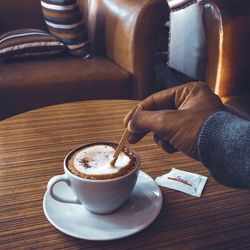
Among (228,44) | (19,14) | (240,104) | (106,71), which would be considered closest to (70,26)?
(106,71)

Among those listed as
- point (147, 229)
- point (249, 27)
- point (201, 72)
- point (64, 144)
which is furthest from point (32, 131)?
point (201, 72)

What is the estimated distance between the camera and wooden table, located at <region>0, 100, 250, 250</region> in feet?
1.33

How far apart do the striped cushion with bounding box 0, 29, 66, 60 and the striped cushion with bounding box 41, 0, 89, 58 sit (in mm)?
42

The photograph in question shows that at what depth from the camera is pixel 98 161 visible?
444 mm

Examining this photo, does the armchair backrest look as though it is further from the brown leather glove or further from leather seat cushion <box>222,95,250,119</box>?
the brown leather glove

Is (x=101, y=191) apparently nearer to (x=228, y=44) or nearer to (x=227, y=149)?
(x=227, y=149)

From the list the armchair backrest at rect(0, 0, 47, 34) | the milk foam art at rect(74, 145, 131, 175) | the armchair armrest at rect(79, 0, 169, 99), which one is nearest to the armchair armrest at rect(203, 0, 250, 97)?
the armchair armrest at rect(79, 0, 169, 99)

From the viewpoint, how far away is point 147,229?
1.39 feet

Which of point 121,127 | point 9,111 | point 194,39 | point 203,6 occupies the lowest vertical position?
point 9,111

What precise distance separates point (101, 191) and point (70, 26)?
1.23 meters

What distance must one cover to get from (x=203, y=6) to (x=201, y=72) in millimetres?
350

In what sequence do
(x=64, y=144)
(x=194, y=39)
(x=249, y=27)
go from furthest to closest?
(x=194, y=39), (x=249, y=27), (x=64, y=144)

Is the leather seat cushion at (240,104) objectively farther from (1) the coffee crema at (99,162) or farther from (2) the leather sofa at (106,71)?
(1) the coffee crema at (99,162)

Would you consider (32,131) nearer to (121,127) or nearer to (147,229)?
(121,127)
